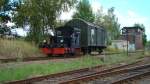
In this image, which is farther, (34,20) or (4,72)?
(34,20)

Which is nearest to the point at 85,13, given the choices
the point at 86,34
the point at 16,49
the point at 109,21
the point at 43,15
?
the point at 109,21

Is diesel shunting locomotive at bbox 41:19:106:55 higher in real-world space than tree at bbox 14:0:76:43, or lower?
lower

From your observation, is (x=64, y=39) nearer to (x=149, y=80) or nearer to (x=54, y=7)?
(x=54, y=7)

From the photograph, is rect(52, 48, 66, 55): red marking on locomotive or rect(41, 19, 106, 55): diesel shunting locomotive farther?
rect(41, 19, 106, 55): diesel shunting locomotive

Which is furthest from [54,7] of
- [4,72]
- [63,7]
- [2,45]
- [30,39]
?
[4,72]

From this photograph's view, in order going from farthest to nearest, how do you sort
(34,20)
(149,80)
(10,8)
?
(34,20) < (10,8) < (149,80)

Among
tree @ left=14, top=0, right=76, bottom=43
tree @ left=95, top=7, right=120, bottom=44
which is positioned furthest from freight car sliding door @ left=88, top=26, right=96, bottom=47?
tree @ left=95, top=7, right=120, bottom=44

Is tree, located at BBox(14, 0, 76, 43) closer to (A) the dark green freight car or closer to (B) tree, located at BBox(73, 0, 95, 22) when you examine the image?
(A) the dark green freight car

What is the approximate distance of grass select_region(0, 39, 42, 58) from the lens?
29.7 m

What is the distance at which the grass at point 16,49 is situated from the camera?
29.7 m

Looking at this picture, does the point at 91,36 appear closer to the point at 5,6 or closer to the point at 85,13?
the point at 5,6

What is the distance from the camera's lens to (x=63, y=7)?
38500mm

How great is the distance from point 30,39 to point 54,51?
25.5ft

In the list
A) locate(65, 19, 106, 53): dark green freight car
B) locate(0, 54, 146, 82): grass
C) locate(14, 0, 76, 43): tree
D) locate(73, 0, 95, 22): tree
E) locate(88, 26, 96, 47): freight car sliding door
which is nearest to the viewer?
locate(0, 54, 146, 82): grass
